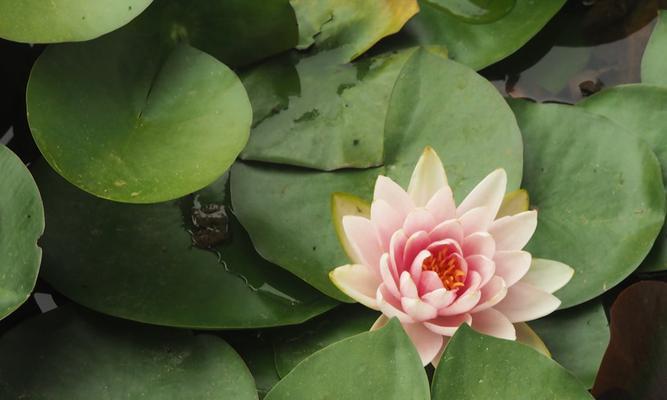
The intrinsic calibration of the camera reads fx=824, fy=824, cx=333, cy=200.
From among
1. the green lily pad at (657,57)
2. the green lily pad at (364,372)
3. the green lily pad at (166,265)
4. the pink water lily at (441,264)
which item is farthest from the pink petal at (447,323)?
the green lily pad at (657,57)

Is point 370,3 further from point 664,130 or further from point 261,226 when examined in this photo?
point 664,130

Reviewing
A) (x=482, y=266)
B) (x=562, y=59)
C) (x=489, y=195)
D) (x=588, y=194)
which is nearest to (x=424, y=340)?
(x=482, y=266)

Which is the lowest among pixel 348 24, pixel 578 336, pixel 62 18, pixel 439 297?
pixel 578 336

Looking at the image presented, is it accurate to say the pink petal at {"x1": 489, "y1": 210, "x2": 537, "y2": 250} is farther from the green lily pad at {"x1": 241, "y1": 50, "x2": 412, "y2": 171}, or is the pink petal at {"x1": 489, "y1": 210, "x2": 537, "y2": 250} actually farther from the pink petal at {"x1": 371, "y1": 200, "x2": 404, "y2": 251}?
Result: the green lily pad at {"x1": 241, "y1": 50, "x2": 412, "y2": 171}

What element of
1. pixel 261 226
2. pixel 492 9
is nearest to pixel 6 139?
pixel 261 226

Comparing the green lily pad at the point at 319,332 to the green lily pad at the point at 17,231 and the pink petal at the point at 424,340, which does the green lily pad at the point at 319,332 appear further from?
the green lily pad at the point at 17,231

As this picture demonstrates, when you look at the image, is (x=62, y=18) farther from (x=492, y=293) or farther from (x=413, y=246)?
(x=492, y=293)
